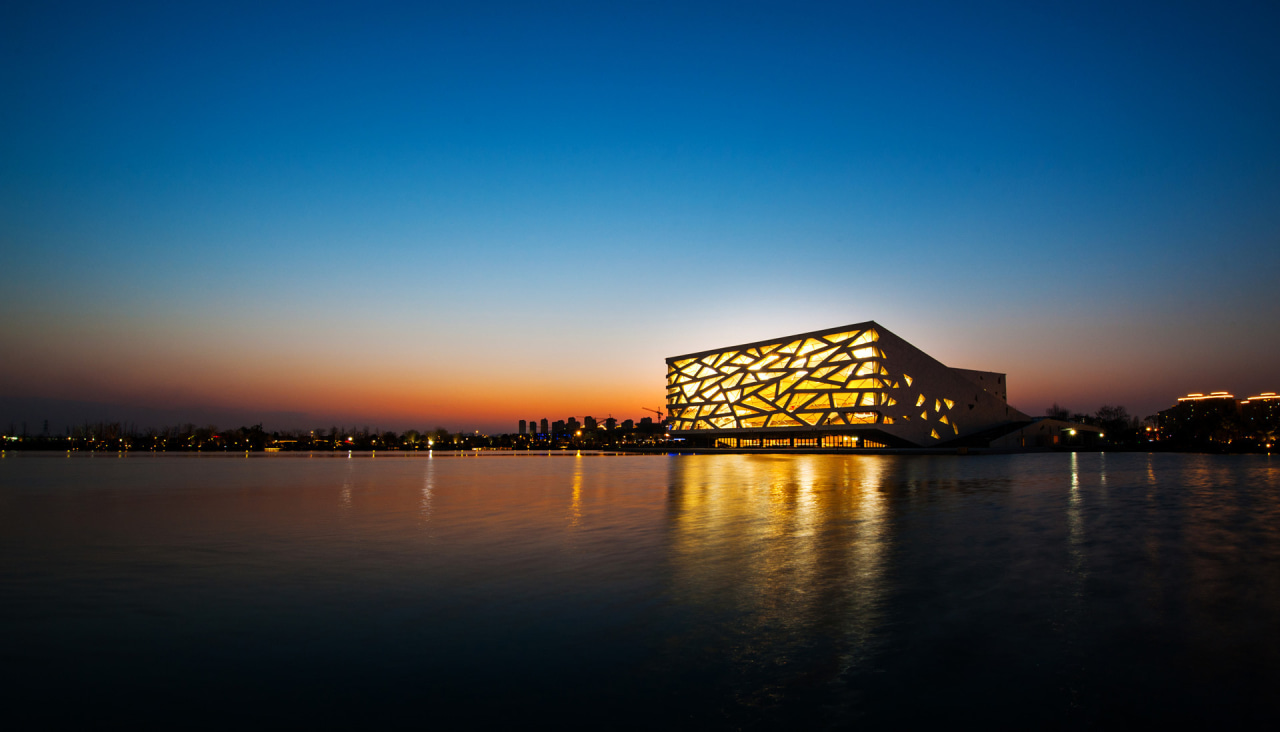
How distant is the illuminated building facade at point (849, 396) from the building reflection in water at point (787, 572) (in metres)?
63.9

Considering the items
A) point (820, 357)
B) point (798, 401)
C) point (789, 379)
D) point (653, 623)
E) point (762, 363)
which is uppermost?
point (762, 363)

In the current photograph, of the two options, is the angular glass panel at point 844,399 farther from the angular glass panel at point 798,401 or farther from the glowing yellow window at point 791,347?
the glowing yellow window at point 791,347

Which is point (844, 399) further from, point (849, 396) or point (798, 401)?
point (798, 401)

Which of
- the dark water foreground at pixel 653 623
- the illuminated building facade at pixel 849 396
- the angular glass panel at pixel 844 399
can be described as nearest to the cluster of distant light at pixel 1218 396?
the illuminated building facade at pixel 849 396

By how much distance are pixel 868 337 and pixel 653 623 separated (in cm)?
7881

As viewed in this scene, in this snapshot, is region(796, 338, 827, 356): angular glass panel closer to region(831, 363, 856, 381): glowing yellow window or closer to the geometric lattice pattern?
the geometric lattice pattern

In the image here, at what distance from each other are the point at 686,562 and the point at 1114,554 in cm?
664

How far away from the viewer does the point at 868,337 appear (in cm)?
8138

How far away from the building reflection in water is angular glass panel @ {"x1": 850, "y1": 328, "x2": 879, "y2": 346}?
210 feet

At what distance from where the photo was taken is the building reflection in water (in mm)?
6551

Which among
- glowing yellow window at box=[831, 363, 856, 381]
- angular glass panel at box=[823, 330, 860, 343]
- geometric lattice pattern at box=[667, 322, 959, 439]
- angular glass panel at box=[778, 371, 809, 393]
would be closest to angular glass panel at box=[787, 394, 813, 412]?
geometric lattice pattern at box=[667, 322, 959, 439]

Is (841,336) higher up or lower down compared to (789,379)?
higher up

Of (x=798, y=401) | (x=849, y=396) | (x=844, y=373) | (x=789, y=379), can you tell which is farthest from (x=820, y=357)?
(x=798, y=401)

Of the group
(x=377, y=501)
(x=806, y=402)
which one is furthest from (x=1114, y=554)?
(x=806, y=402)
